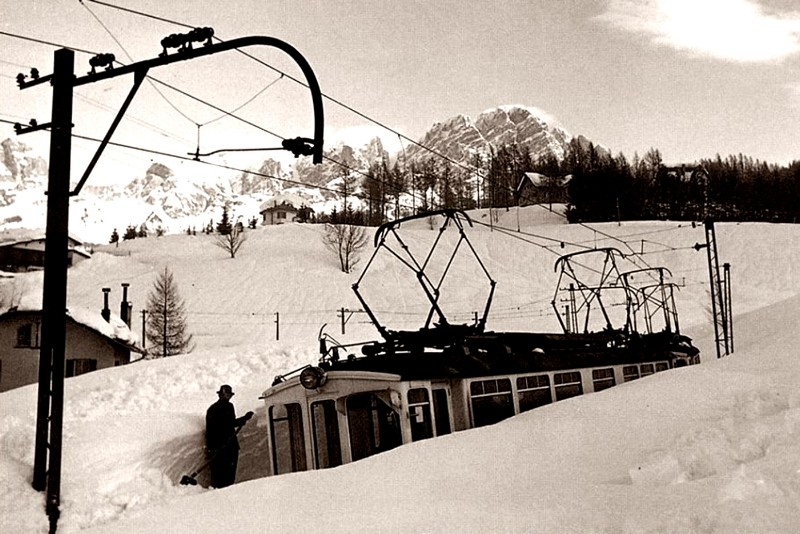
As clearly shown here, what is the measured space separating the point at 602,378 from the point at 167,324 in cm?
3654

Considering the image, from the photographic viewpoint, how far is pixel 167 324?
4512cm

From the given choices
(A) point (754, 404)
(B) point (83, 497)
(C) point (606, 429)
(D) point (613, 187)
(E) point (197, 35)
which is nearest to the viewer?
(A) point (754, 404)

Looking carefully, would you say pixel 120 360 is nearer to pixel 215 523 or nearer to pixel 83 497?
pixel 83 497

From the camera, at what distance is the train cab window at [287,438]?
11203 millimetres

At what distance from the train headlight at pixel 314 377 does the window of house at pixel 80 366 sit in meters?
25.8

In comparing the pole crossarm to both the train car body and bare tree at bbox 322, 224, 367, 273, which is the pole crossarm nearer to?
the train car body

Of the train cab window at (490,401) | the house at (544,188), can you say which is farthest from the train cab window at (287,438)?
the house at (544,188)

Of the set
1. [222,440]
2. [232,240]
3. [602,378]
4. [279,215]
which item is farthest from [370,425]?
[279,215]

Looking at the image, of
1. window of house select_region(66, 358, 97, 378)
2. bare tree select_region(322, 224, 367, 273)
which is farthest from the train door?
bare tree select_region(322, 224, 367, 273)

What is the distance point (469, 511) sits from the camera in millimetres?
5301

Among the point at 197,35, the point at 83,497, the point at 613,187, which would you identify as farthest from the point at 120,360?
the point at 613,187

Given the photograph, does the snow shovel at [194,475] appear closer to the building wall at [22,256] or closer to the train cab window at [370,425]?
the train cab window at [370,425]

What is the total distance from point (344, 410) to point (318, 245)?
58.5 metres

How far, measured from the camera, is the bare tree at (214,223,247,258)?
65562 millimetres
